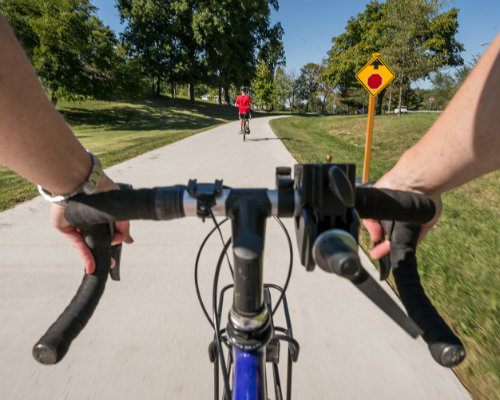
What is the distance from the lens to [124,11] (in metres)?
29.6

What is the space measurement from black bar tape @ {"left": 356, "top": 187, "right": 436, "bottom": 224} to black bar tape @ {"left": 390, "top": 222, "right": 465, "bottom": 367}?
0.17 metres

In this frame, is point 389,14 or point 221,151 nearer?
point 221,151

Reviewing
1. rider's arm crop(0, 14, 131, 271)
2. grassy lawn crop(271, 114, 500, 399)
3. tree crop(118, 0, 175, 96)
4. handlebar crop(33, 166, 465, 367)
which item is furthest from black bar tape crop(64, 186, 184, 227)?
tree crop(118, 0, 175, 96)

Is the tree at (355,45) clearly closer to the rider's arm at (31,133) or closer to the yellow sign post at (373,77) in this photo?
the yellow sign post at (373,77)

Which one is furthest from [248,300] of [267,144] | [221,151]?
[267,144]

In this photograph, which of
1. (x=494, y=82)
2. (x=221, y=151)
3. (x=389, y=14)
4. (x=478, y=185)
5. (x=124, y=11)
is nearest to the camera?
(x=494, y=82)

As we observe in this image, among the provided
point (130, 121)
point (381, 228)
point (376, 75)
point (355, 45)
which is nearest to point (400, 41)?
point (355, 45)

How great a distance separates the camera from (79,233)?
1.05 m

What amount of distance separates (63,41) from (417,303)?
78.4ft

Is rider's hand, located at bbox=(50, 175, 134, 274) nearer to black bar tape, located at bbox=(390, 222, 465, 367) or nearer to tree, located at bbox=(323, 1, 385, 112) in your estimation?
black bar tape, located at bbox=(390, 222, 465, 367)

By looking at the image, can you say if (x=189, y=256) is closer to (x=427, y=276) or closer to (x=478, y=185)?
(x=427, y=276)

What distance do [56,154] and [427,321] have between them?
46.1 inches

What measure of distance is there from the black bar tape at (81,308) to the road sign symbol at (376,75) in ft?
17.7

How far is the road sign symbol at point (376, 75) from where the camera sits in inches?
199
